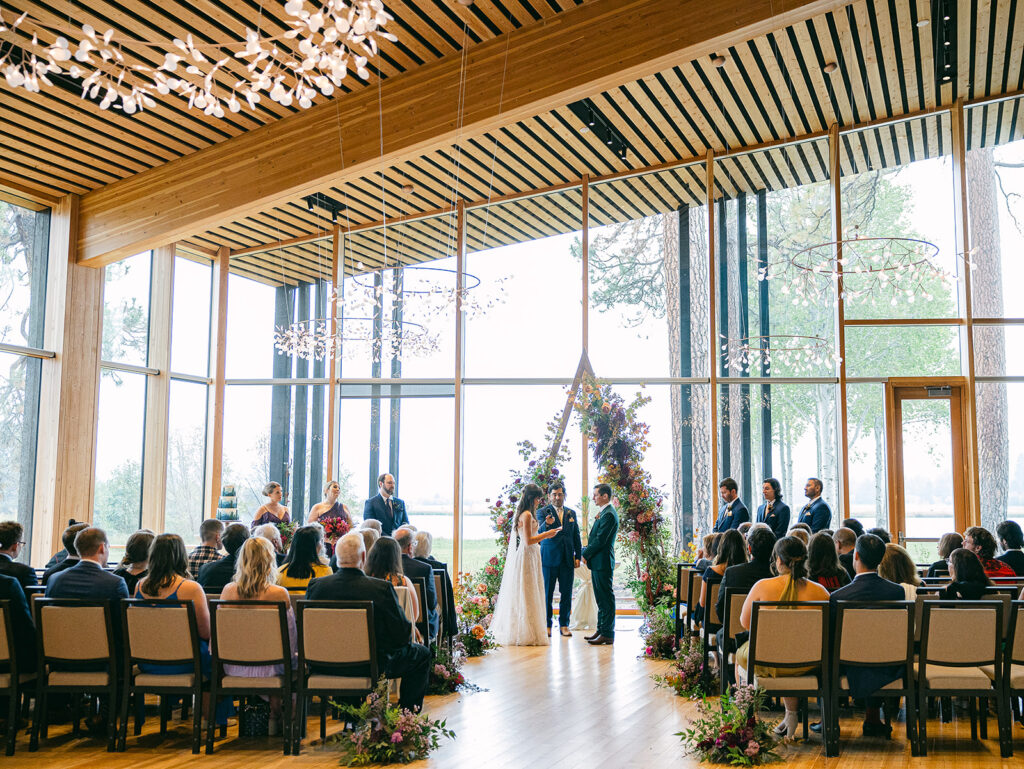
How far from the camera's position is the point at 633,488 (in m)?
10.1

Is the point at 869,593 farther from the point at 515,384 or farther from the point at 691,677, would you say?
the point at 515,384

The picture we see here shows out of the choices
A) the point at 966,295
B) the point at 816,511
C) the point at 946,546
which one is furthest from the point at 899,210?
the point at 946,546

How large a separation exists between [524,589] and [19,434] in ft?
19.0

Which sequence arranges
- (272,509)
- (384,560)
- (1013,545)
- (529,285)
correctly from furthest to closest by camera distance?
(529,285) < (272,509) < (1013,545) < (384,560)

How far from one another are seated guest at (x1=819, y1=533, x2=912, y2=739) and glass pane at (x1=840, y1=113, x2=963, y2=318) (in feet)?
22.1

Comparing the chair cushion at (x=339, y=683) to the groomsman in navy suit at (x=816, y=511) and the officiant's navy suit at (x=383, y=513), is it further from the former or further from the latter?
the groomsman in navy suit at (x=816, y=511)

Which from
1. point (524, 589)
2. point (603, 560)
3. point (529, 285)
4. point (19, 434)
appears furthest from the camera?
point (529, 285)

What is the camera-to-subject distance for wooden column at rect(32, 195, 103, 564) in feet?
33.0

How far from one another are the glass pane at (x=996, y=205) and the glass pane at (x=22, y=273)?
10845 millimetres

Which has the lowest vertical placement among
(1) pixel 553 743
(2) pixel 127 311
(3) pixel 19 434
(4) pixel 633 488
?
(1) pixel 553 743

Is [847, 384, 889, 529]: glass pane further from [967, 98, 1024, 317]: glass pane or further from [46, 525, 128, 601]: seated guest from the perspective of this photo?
[46, 525, 128, 601]: seated guest

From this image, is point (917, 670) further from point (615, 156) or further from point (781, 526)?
point (615, 156)

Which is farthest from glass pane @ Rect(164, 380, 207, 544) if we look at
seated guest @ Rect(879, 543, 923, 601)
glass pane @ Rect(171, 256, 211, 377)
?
seated guest @ Rect(879, 543, 923, 601)

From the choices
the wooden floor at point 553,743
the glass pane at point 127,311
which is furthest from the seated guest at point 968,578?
the glass pane at point 127,311
